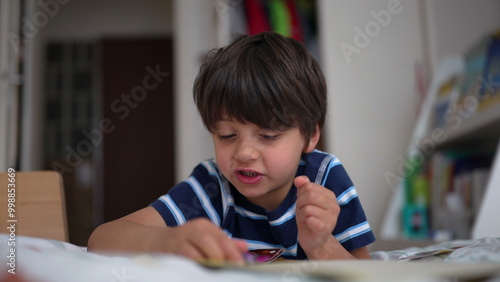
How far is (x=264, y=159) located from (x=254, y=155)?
0.10ft

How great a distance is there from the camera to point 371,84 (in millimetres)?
2385

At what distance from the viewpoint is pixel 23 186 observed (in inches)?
28.0

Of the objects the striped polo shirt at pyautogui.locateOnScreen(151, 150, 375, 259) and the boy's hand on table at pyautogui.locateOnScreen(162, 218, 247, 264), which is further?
the striped polo shirt at pyautogui.locateOnScreen(151, 150, 375, 259)

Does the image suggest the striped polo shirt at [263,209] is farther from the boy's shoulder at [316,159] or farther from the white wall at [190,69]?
the white wall at [190,69]

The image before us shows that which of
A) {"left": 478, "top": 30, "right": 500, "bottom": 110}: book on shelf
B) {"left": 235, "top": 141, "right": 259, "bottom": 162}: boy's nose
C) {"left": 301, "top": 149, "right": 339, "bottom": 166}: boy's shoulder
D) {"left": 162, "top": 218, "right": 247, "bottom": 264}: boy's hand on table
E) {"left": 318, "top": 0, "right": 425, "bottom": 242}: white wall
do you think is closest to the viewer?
{"left": 162, "top": 218, "right": 247, "bottom": 264}: boy's hand on table

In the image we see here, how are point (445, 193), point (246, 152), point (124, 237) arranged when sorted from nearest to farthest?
1. point (124, 237)
2. point (246, 152)
3. point (445, 193)

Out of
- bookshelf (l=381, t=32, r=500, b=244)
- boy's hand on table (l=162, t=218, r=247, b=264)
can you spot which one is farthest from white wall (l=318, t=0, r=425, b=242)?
boy's hand on table (l=162, t=218, r=247, b=264)

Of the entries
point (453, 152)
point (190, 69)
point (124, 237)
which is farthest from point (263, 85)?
point (190, 69)

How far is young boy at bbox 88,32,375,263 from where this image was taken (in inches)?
29.3

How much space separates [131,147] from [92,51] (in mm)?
968

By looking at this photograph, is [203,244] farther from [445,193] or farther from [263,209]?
[445,193]

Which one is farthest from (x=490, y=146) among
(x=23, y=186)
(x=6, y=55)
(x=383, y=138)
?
(x=6, y=55)

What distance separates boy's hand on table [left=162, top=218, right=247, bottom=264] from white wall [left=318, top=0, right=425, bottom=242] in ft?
6.29

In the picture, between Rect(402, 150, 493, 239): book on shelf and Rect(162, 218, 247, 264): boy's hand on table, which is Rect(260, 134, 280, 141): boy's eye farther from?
Rect(402, 150, 493, 239): book on shelf
